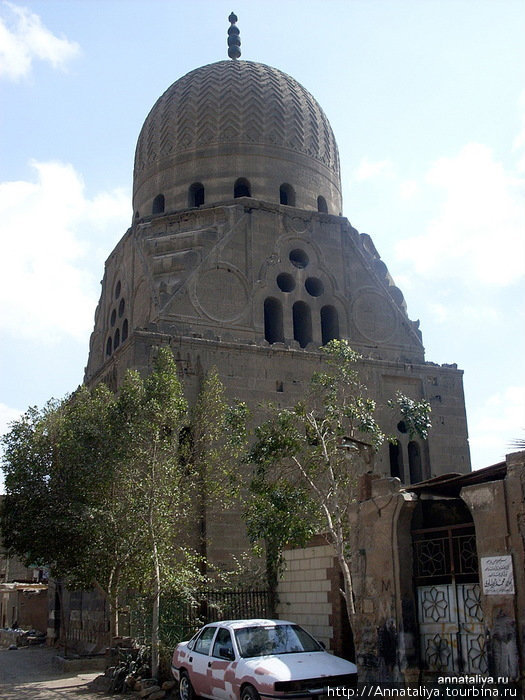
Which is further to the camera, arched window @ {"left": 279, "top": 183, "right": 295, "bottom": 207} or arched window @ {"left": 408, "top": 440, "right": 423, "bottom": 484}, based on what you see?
arched window @ {"left": 279, "top": 183, "right": 295, "bottom": 207}

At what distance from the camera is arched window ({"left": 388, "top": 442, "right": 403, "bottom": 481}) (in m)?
22.9

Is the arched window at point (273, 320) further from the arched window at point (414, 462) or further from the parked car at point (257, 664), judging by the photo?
the parked car at point (257, 664)

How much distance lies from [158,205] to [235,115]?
423 centimetres

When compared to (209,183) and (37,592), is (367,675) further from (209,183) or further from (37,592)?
(37,592)

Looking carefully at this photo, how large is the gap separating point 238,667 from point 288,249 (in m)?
16.3

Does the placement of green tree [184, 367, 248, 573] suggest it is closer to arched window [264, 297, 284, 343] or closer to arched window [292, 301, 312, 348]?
arched window [264, 297, 284, 343]

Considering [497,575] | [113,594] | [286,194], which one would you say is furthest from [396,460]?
[497,575]

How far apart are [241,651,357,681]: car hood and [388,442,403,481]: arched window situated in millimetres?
12705

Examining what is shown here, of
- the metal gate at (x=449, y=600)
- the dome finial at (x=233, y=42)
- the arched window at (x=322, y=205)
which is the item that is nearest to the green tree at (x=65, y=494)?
the metal gate at (x=449, y=600)

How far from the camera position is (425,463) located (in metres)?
23.1

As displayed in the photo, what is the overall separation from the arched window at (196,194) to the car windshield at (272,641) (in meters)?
17.9

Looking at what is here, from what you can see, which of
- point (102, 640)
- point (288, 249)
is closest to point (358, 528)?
point (102, 640)

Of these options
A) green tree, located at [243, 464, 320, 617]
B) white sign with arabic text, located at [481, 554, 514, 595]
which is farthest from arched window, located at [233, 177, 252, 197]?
white sign with arabic text, located at [481, 554, 514, 595]

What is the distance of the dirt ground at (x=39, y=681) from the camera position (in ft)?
44.2
